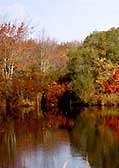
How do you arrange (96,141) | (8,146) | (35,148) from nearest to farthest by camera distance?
(35,148) → (8,146) → (96,141)

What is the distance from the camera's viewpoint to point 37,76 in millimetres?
51938

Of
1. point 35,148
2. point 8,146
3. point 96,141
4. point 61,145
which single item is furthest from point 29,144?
point 96,141

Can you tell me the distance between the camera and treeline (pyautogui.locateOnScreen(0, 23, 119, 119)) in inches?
1962

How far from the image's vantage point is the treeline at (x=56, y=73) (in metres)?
49.8

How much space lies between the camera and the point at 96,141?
2870 centimetres

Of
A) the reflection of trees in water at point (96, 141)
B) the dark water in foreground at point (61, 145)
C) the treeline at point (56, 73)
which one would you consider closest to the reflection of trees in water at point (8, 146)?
the dark water in foreground at point (61, 145)

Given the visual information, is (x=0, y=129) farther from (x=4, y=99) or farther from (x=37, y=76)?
(x=37, y=76)

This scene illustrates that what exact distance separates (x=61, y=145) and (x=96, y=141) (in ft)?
8.79

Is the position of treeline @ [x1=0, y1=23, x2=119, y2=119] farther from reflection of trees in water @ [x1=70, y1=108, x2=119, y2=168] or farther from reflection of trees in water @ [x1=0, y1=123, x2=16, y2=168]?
reflection of trees in water @ [x1=0, y1=123, x2=16, y2=168]

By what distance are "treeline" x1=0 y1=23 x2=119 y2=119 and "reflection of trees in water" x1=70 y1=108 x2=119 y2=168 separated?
11197 mm

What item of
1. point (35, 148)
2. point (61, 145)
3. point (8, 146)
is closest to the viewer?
point (35, 148)

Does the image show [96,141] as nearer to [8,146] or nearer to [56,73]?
[8,146]

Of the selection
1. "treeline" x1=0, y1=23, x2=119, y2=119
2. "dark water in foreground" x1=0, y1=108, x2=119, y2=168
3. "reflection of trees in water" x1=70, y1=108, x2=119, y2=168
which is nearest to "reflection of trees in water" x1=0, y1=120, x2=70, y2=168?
"dark water in foreground" x1=0, y1=108, x2=119, y2=168

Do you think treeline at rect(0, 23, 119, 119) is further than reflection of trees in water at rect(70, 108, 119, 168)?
Yes
